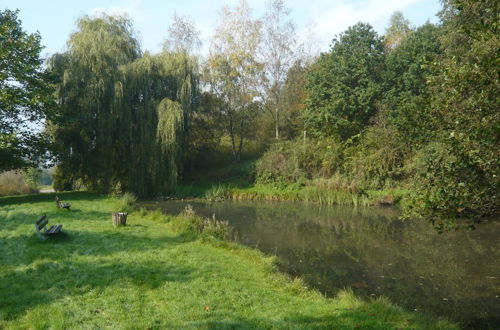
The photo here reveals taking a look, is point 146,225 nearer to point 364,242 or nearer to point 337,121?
point 364,242

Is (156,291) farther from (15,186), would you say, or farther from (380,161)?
(15,186)

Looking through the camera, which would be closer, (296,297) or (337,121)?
(296,297)

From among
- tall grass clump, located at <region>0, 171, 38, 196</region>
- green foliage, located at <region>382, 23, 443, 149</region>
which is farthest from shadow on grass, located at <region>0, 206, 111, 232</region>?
green foliage, located at <region>382, 23, 443, 149</region>

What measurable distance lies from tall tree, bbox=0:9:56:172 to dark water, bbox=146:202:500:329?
351 inches

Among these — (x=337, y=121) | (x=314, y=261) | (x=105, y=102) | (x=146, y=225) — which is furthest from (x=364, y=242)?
(x=105, y=102)

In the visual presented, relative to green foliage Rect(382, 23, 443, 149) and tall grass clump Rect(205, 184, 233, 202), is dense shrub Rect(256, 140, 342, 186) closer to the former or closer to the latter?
tall grass clump Rect(205, 184, 233, 202)

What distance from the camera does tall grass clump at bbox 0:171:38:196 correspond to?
2669 centimetres

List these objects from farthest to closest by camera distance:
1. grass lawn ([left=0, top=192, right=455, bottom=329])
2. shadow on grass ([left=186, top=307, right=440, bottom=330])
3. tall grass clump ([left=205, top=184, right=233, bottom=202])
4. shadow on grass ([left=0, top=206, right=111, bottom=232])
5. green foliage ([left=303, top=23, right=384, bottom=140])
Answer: green foliage ([left=303, top=23, right=384, bottom=140]) < tall grass clump ([left=205, top=184, right=233, bottom=202]) < shadow on grass ([left=0, top=206, right=111, bottom=232]) < grass lawn ([left=0, top=192, right=455, bottom=329]) < shadow on grass ([left=186, top=307, right=440, bottom=330])

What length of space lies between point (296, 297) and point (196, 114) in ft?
83.0

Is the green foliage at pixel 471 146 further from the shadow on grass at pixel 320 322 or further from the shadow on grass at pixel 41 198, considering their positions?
the shadow on grass at pixel 41 198

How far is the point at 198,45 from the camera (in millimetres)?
32688

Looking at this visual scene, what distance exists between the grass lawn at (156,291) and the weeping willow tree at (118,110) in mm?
13240

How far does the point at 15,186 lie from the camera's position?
2820cm

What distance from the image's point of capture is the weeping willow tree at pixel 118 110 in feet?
76.6
